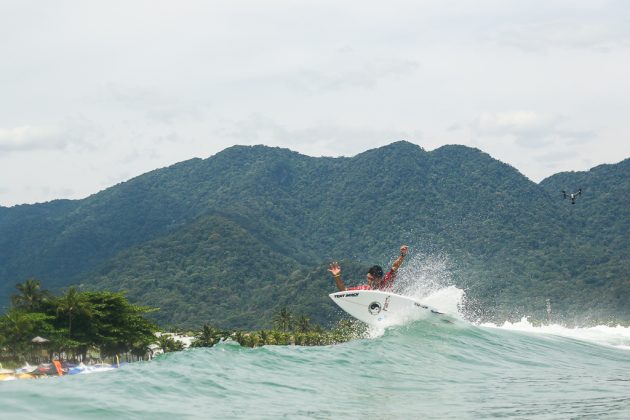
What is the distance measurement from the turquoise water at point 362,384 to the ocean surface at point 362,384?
27 mm

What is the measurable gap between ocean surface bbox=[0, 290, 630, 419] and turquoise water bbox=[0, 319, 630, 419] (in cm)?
3

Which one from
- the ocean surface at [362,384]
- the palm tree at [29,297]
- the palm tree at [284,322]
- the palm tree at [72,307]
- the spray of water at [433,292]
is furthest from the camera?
the palm tree at [284,322]

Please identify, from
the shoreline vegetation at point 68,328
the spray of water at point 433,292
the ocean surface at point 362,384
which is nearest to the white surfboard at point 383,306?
the ocean surface at point 362,384

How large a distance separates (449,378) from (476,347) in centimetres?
565

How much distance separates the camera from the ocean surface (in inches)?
581

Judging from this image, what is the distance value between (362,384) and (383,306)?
8.83 meters

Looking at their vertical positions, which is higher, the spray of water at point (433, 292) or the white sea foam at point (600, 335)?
the spray of water at point (433, 292)

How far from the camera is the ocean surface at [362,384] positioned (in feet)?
48.4

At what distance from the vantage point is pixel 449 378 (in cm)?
2073

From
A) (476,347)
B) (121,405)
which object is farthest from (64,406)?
(476,347)

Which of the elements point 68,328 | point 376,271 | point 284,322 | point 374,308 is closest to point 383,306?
point 374,308

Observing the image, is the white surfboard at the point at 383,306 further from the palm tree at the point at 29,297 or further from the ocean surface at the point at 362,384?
the palm tree at the point at 29,297

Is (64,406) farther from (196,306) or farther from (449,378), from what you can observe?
(196,306)

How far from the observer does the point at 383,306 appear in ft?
91.5
